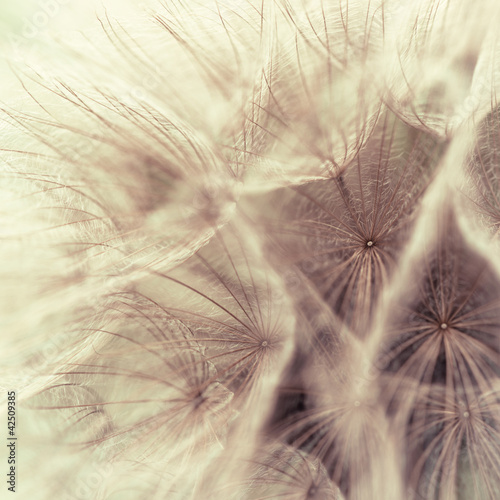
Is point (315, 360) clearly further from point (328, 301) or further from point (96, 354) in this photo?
point (96, 354)

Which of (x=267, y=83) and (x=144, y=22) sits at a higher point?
(x=144, y=22)

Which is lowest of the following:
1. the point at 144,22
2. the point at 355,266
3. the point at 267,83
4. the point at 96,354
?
the point at 96,354

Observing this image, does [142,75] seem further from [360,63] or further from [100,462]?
[100,462]

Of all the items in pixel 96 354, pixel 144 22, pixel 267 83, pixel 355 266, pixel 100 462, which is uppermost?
pixel 144 22

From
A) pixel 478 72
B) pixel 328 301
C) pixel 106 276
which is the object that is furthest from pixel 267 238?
pixel 478 72

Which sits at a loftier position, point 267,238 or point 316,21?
point 316,21

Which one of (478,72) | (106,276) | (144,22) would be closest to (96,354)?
(106,276)
